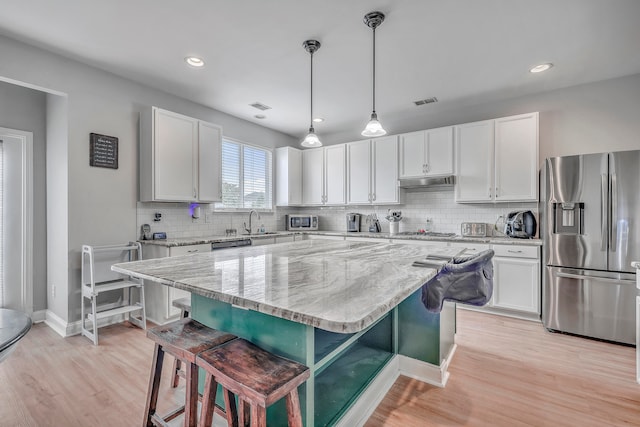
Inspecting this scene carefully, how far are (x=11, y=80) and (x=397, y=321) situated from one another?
387 cm

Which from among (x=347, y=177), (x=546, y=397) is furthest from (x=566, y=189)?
(x=347, y=177)

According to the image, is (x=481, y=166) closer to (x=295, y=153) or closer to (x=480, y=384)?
(x=480, y=384)

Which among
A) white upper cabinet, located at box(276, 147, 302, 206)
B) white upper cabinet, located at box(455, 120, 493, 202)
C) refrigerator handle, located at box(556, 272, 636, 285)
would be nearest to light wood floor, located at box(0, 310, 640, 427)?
refrigerator handle, located at box(556, 272, 636, 285)

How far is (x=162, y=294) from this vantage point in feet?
10.4

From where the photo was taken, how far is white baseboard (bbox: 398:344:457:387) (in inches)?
82.8

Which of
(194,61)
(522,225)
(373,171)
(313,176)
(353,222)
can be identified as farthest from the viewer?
(313,176)

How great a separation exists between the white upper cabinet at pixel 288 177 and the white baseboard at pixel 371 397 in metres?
3.44

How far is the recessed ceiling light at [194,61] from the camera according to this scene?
2.86m

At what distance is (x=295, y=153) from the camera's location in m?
5.28

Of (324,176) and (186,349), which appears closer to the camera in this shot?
(186,349)

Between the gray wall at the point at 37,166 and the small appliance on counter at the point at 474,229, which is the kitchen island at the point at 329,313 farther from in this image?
the gray wall at the point at 37,166

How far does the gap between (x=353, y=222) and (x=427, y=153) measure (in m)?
1.61

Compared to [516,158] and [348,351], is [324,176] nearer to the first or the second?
[516,158]

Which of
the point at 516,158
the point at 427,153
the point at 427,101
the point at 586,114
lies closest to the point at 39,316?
the point at 427,153
